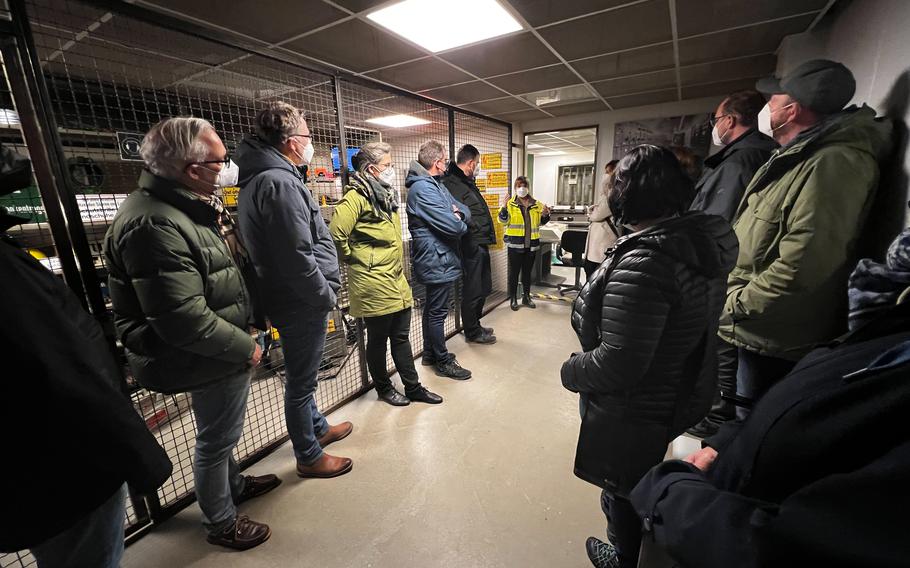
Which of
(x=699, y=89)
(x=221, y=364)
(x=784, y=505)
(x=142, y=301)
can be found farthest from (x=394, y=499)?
(x=699, y=89)

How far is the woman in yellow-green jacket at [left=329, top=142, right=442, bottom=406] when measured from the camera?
200 cm

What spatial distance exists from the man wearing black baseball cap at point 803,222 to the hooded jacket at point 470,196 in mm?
1965

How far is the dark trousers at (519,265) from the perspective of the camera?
4188mm

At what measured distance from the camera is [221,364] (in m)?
1.20

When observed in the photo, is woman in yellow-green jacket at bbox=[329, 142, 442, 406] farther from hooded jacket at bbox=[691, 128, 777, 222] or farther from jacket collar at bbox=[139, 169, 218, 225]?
hooded jacket at bbox=[691, 128, 777, 222]

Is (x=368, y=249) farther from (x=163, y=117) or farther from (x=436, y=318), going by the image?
(x=163, y=117)

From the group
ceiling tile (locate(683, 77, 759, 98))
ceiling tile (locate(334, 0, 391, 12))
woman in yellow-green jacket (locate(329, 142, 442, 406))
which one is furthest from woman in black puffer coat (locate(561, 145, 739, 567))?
ceiling tile (locate(683, 77, 759, 98))

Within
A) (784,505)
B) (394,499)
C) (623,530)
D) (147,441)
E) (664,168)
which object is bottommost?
(394,499)

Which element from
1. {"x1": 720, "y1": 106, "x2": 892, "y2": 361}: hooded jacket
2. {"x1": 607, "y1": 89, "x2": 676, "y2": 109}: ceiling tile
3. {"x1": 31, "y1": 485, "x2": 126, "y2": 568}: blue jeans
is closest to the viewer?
{"x1": 31, "y1": 485, "x2": 126, "y2": 568}: blue jeans

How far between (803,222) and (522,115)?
4.35 metres

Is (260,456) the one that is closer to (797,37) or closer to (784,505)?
Result: (784,505)

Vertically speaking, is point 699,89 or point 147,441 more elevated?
point 699,89

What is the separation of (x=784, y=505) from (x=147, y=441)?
4.00 feet

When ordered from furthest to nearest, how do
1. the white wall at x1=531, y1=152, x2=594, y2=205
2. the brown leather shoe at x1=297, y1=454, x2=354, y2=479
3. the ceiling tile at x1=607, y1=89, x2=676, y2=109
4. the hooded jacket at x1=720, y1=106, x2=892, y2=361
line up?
the white wall at x1=531, y1=152, x2=594, y2=205 → the ceiling tile at x1=607, y1=89, x2=676, y2=109 → the brown leather shoe at x1=297, y1=454, x2=354, y2=479 → the hooded jacket at x1=720, y1=106, x2=892, y2=361
